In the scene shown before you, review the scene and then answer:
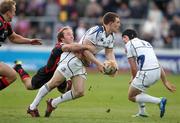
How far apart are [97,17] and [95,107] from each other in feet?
48.2

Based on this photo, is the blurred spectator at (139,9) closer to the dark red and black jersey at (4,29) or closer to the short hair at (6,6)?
the dark red and black jersey at (4,29)

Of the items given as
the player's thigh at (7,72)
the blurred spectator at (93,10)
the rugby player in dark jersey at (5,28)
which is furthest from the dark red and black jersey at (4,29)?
the blurred spectator at (93,10)

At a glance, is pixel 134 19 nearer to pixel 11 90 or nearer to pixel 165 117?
pixel 11 90

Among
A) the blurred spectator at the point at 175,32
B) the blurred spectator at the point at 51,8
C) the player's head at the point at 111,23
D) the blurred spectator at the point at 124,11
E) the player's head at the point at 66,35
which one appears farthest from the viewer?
the blurred spectator at the point at 51,8

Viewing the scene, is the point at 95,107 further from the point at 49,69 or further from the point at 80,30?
the point at 80,30

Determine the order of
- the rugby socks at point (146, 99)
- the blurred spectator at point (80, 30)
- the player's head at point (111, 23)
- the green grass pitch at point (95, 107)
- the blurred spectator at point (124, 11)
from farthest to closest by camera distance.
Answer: the blurred spectator at point (124, 11) < the blurred spectator at point (80, 30) < the rugby socks at point (146, 99) < the player's head at point (111, 23) < the green grass pitch at point (95, 107)

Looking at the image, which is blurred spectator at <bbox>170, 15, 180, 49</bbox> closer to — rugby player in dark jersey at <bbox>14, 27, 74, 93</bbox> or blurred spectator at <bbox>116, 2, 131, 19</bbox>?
blurred spectator at <bbox>116, 2, 131, 19</bbox>

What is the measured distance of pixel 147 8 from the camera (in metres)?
33.4

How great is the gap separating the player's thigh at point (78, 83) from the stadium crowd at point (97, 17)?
54.5ft

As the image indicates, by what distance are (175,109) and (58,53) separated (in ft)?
12.0

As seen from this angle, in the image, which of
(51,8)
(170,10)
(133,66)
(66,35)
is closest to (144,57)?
(133,66)

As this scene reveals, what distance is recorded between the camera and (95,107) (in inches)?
731

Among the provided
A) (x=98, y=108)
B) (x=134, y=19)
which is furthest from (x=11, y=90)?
(x=134, y=19)

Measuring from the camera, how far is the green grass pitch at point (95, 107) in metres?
14.9
